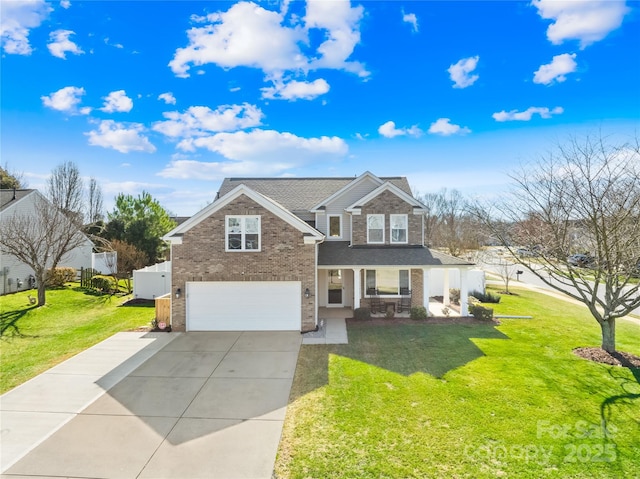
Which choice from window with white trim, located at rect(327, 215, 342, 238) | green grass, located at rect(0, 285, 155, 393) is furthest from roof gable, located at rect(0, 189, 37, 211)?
window with white trim, located at rect(327, 215, 342, 238)

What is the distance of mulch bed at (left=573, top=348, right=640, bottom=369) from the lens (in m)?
11.0

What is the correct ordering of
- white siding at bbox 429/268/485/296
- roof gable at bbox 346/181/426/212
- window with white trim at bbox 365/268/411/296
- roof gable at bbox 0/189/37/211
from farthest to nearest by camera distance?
1. roof gable at bbox 0/189/37/211
2. white siding at bbox 429/268/485/296
3. roof gable at bbox 346/181/426/212
4. window with white trim at bbox 365/268/411/296

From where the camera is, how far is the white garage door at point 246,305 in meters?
14.9

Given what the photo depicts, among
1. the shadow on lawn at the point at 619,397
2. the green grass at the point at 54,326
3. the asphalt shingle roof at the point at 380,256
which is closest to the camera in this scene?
the shadow on lawn at the point at 619,397

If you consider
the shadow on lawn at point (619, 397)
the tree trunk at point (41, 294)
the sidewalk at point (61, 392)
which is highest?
the tree trunk at point (41, 294)

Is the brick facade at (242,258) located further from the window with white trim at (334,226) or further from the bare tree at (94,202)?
the bare tree at (94,202)

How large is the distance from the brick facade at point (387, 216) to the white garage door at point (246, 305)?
18.0ft

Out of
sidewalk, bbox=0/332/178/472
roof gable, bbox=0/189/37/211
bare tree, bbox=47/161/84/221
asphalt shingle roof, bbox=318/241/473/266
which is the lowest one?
sidewalk, bbox=0/332/178/472

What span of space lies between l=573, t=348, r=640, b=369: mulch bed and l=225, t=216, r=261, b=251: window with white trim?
13.1 m

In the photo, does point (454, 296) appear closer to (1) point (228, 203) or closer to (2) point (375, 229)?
(2) point (375, 229)

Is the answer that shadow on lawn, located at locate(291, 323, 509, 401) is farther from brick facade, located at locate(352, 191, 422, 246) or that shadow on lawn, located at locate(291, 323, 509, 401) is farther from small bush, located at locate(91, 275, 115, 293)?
small bush, located at locate(91, 275, 115, 293)

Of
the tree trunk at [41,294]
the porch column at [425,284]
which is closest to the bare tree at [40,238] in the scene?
the tree trunk at [41,294]

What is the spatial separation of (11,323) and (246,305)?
1127cm

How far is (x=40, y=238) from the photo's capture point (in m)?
19.6
